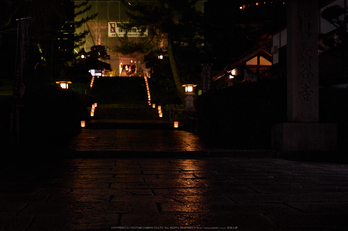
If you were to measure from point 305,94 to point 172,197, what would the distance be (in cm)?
608

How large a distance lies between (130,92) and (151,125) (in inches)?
588

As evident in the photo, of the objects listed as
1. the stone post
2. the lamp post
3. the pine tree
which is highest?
the pine tree

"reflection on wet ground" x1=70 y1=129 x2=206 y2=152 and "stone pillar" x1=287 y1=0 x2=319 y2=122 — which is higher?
"stone pillar" x1=287 y1=0 x2=319 y2=122

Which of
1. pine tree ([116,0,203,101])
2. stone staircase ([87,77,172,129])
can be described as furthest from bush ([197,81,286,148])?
pine tree ([116,0,203,101])

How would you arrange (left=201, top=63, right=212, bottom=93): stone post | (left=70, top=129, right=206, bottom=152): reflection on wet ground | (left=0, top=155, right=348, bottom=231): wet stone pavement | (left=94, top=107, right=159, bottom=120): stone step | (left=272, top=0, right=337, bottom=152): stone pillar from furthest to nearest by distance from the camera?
(left=94, top=107, right=159, bottom=120): stone step
(left=201, top=63, right=212, bottom=93): stone post
(left=70, top=129, right=206, bottom=152): reflection on wet ground
(left=272, top=0, right=337, bottom=152): stone pillar
(left=0, top=155, right=348, bottom=231): wet stone pavement

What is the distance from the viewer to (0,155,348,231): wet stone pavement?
3.52 meters

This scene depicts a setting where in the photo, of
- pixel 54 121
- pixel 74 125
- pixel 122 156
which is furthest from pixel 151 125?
pixel 122 156

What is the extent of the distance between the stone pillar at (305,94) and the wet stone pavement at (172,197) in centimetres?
139

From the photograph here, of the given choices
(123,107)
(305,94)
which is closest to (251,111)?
(305,94)

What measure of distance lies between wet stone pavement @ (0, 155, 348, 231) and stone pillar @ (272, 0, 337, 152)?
4.57 ft

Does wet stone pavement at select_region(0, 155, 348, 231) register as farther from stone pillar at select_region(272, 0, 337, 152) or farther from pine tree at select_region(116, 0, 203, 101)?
pine tree at select_region(116, 0, 203, 101)

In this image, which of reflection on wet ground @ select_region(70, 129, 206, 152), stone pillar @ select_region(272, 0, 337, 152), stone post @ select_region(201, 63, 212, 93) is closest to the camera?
stone pillar @ select_region(272, 0, 337, 152)

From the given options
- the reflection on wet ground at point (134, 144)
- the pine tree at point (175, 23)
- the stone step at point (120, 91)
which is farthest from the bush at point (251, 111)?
the stone step at point (120, 91)

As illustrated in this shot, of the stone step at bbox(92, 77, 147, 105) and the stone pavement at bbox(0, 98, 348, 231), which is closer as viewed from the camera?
the stone pavement at bbox(0, 98, 348, 231)
